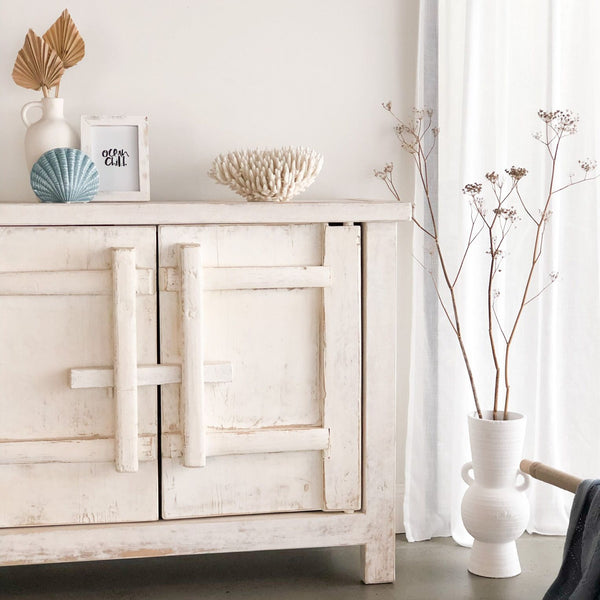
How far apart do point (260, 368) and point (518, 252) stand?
2.78ft

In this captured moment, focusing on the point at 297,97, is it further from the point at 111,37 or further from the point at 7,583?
the point at 7,583

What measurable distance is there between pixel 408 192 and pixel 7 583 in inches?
57.8

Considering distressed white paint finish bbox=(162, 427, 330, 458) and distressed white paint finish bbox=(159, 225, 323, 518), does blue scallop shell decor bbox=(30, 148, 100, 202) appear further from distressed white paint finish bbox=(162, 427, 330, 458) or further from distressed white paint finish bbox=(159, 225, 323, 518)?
distressed white paint finish bbox=(162, 427, 330, 458)

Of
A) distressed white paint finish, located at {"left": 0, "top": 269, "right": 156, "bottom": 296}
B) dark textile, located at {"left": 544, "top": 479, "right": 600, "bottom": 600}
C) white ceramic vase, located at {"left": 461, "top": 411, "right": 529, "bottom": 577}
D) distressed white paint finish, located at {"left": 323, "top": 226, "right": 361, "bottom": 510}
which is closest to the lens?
dark textile, located at {"left": 544, "top": 479, "right": 600, "bottom": 600}

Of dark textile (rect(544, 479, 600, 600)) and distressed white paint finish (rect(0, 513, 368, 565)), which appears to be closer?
dark textile (rect(544, 479, 600, 600))

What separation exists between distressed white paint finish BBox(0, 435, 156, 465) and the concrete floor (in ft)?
1.21

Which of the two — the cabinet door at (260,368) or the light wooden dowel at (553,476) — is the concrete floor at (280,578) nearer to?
the cabinet door at (260,368)

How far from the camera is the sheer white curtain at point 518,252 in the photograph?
229cm

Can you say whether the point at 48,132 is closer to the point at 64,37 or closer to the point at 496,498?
the point at 64,37

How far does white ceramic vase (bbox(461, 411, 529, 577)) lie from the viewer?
2.10m

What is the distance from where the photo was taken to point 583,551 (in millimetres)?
1600

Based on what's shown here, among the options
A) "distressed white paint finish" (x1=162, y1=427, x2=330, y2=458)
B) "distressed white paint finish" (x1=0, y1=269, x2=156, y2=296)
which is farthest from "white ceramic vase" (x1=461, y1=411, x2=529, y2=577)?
"distressed white paint finish" (x1=0, y1=269, x2=156, y2=296)

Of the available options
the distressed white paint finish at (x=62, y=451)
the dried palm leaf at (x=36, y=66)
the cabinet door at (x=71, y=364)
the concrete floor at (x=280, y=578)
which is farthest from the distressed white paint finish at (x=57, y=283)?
the concrete floor at (x=280, y=578)

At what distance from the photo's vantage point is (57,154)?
192 cm
